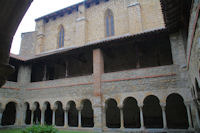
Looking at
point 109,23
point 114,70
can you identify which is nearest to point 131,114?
point 114,70

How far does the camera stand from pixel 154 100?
14359 mm

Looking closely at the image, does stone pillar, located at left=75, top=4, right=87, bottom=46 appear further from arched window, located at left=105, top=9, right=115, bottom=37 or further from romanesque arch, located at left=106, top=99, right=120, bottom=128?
romanesque arch, located at left=106, top=99, right=120, bottom=128

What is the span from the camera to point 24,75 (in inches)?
659

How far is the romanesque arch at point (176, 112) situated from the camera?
43.6 ft

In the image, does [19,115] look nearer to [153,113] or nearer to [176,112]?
[153,113]

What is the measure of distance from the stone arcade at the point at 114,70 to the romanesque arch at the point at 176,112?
0.07 m

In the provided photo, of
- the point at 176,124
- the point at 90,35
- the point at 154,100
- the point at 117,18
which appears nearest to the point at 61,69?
the point at 90,35

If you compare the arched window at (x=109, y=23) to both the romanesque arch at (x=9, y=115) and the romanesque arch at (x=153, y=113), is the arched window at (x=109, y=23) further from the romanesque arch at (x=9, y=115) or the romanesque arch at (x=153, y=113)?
the romanesque arch at (x=9, y=115)

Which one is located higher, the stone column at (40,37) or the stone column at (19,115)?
the stone column at (40,37)

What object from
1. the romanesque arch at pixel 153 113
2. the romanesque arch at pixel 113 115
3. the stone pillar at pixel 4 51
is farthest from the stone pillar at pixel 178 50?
the stone pillar at pixel 4 51

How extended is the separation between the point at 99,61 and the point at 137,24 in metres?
6.89

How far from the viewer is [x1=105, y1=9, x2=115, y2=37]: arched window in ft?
63.7

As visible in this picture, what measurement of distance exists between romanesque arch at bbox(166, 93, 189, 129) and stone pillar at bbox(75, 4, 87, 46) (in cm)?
1141

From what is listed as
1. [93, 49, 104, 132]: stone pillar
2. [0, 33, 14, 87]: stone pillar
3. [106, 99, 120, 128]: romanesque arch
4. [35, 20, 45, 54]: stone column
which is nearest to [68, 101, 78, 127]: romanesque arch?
[106, 99, 120, 128]: romanesque arch
